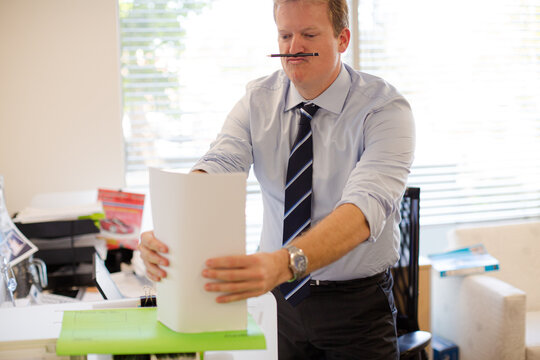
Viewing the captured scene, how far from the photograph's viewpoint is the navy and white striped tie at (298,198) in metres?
1.63

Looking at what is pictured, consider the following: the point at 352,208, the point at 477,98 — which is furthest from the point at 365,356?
the point at 477,98

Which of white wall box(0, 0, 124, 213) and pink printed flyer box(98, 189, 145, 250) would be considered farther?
white wall box(0, 0, 124, 213)

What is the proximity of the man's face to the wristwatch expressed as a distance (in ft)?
2.24

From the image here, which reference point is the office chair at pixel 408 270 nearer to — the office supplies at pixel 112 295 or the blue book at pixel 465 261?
the blue book at pixel 465 261

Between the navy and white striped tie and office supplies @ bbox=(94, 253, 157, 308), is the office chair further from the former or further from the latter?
office supplies @ bbox=(94, 253, 157, 308)

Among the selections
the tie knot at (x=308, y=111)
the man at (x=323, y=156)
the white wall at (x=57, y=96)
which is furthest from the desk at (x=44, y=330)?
the white wall at (x=57, y=96)

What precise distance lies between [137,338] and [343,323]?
2.94ft

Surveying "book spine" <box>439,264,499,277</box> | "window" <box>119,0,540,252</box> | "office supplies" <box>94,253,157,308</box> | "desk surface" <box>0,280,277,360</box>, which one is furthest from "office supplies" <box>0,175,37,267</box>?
"book spine" <box>439,264,499,277</box>

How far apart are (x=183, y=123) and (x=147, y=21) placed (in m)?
0.60

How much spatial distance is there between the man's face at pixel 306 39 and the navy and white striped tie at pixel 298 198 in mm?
171

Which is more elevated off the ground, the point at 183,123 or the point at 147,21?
the point at 147,21

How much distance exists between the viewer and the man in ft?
5.08

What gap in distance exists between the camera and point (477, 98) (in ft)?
11.4

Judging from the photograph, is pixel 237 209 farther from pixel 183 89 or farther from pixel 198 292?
pixel 183 89
